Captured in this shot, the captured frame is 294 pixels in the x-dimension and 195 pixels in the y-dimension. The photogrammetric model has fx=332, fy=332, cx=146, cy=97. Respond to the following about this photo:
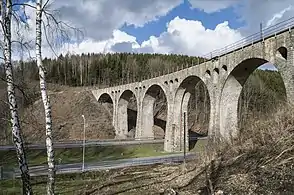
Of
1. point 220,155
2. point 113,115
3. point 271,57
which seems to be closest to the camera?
point 220,155

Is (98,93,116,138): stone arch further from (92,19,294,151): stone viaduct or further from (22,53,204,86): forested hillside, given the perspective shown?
(22,53,204,86): forested hillside

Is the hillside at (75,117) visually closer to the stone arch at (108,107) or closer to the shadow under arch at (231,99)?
the stone arch at (108,107)

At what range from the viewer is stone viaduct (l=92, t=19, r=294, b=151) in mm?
22250

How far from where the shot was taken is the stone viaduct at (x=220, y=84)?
73.0ft

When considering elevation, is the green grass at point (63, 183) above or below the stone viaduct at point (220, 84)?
below

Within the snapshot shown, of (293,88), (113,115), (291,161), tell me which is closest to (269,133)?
(291,161)

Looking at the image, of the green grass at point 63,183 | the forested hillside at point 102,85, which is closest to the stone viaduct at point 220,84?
the forested hillside at point 102,85

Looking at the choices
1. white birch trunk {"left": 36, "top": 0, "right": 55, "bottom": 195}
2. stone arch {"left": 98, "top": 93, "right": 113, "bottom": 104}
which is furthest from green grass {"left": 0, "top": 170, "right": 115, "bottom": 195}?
stone arch {"left": 98, "top": 93, "right": 113, "bottom": 104}

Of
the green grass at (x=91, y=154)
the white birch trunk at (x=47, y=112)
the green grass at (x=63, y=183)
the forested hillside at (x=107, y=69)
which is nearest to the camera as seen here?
the white birch trunk at (x=47, y=112)

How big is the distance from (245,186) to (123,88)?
180 feet

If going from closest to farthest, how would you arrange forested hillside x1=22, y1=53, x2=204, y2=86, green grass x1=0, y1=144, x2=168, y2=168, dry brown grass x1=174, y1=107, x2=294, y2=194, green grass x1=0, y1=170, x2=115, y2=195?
dry brown grass x1=174, y1=107, x2=294, y2=194 → green grass x1=0, y1=170, x2=115, y2=195 → green grass x1=0, y1=144, x2=168, y2=168 → forested hillside x1=22, y1=53, x2=204, y2=86

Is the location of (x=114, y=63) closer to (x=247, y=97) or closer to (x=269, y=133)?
(x=247, y=97)

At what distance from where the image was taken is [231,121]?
31.0m

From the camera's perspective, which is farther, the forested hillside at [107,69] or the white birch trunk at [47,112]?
the forested hillside at [107,69]
